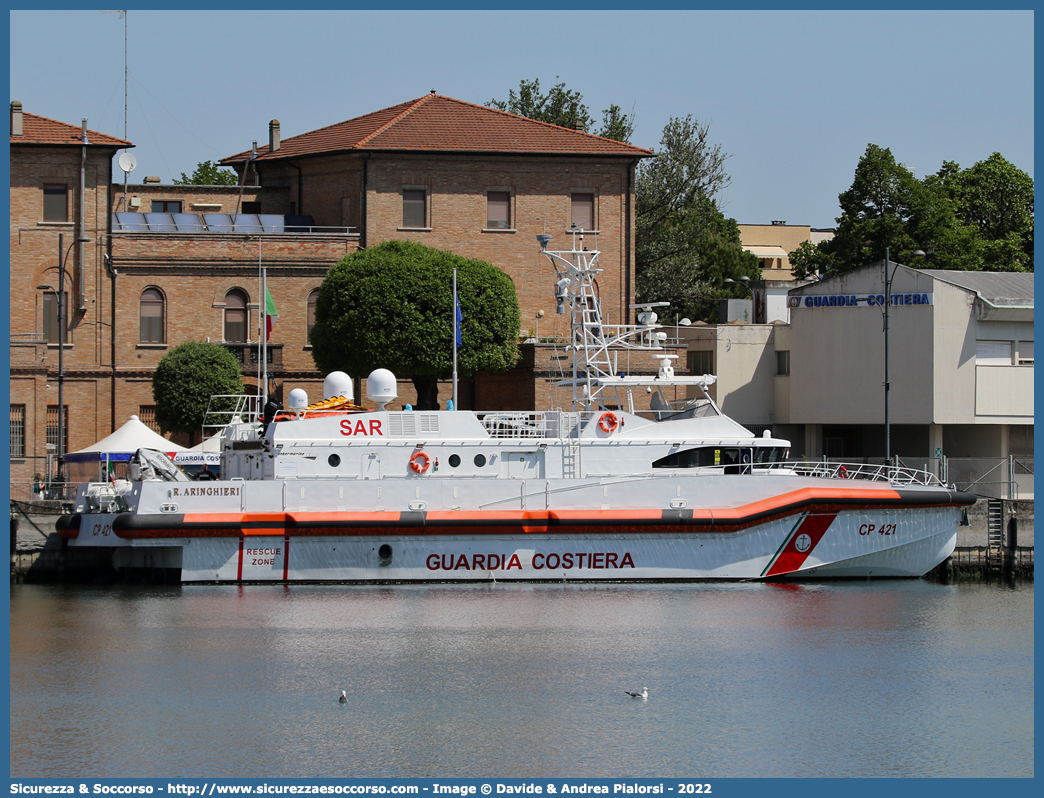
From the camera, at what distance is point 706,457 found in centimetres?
2814

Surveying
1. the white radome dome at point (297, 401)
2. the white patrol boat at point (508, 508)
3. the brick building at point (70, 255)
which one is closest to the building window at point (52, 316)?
the brick building at point (70, 255)

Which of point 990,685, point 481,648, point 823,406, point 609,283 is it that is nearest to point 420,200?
point 609,283

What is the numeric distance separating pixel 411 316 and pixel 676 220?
23658mm

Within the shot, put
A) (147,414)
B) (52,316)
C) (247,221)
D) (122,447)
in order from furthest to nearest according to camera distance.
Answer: (247,221) < (52,316) < (147,414) < (122,447)

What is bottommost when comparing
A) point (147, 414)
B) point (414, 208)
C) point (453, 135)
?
point (147, 414)

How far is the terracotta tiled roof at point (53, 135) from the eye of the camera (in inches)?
1907

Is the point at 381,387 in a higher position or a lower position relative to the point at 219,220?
lower

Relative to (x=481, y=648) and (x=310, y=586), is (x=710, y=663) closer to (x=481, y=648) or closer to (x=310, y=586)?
(x=481, y=648)

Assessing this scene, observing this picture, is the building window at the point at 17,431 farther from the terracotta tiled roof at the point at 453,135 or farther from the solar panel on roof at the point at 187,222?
the terracotta tiled roof at the point at 453,135

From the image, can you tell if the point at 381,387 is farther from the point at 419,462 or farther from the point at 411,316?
the point at 411,316

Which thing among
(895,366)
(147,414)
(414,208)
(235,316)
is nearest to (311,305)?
(235,316)

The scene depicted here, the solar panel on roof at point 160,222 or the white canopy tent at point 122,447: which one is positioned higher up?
the solar panel on roof at point 160,222

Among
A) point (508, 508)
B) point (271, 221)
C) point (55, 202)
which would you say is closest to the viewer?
point (508, 508)

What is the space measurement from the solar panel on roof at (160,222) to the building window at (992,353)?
29.3m
